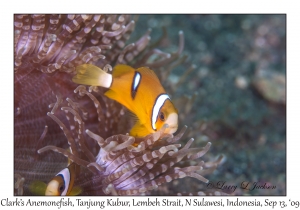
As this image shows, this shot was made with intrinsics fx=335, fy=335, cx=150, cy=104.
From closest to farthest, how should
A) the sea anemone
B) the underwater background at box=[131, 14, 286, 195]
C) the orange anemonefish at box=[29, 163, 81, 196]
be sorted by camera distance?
the orange anemonefish at box=[29, 163, 81, 196] < the sea anemone < the underwater background at box=[131, 14, 286, 195]

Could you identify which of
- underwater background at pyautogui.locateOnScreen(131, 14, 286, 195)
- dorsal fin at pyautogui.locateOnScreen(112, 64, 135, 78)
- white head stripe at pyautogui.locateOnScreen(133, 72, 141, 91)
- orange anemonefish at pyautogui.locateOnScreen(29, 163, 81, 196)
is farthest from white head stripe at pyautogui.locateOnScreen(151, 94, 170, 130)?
underwater background at pyautogui.locateOnScreen(131, 14, 286, 195)

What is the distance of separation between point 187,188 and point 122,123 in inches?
25.7

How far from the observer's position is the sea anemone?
1.81 meters

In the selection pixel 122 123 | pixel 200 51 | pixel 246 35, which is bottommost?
pixel 122 123

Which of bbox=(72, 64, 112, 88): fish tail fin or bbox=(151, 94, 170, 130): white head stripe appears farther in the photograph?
bbox=(72, 64, 112, 88): fish tail fin

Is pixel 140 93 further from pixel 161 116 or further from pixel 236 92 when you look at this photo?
pixel 236 92

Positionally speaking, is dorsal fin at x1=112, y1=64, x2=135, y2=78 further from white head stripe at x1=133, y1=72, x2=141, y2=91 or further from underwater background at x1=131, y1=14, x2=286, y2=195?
underwater background at x1=131, y1=14, x2=286, y2=195

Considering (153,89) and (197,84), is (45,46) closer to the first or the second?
(153,89)

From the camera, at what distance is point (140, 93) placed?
1841mm

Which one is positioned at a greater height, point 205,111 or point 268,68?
point 268,68

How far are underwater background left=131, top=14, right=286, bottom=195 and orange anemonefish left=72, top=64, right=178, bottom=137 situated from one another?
61 cm

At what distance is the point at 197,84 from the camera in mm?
3834

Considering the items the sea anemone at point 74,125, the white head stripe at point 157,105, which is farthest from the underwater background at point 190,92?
the white head stripe at point 157,105
